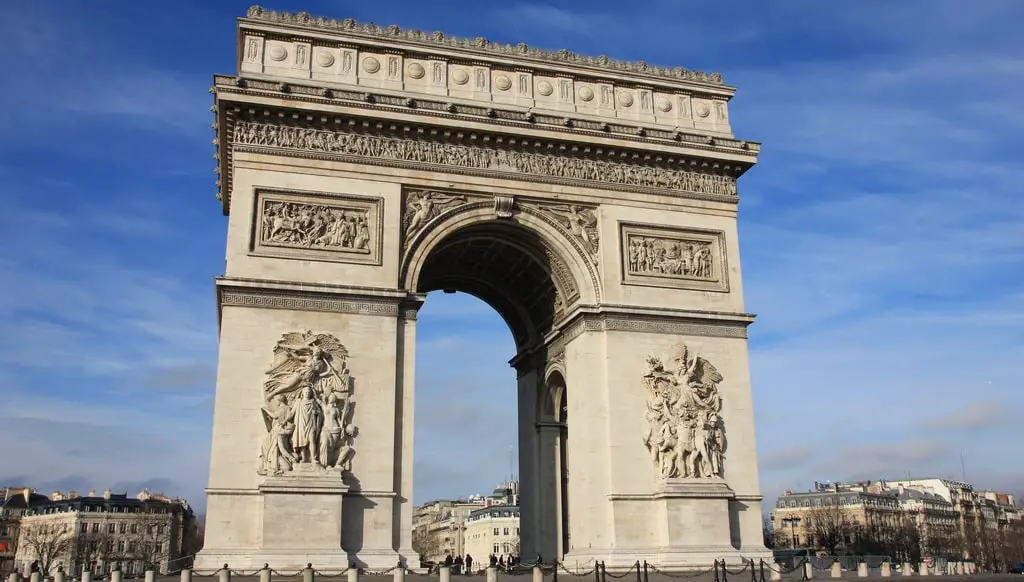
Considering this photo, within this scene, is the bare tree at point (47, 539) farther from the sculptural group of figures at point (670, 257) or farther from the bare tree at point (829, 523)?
the sculptural group of figures at point (670, 257)

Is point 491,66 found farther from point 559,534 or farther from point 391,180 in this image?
point 559,534

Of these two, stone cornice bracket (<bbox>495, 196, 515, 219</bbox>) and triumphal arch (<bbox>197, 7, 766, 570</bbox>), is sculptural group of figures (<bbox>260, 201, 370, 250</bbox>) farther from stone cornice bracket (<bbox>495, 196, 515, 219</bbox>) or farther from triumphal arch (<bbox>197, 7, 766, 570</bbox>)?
stone cornice bracket (<bbox>495, 196, 515, 219</bbox>)

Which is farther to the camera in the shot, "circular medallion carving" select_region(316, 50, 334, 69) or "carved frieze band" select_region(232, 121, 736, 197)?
"circular medallion carving" select_region(316, 50, 334, 69)

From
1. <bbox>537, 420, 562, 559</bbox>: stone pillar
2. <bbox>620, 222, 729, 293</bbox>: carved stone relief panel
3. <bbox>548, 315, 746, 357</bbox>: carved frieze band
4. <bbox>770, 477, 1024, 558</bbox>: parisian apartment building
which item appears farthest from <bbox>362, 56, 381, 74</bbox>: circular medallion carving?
<bbox>770, 477, 1024, 558</bbox>: parisian apartment building

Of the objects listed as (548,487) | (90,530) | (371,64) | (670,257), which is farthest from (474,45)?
(90,530)

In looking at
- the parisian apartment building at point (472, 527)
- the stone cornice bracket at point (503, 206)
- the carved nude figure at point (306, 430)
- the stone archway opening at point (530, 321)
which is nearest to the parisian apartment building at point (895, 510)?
the parisian apartment building at point (472, 527)

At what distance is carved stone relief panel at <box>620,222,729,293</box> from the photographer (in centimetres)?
2575

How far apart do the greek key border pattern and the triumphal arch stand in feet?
0.16

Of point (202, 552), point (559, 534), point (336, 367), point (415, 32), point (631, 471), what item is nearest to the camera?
point (202, 552)

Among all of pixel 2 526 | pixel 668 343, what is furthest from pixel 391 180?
pixel 2 526

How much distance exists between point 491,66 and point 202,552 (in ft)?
46.3

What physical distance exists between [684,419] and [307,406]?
922 cm

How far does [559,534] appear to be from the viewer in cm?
2759

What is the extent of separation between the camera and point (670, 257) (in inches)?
1027
